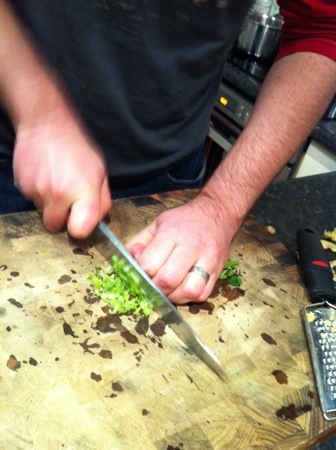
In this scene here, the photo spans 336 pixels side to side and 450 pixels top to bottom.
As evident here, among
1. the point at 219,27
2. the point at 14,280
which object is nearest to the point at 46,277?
the point at 14,280

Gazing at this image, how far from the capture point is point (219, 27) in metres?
1.02

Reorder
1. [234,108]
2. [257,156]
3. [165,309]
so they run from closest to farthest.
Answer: [165,309] → [257,156] → [234,108]

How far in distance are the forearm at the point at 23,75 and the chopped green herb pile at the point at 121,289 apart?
13.6 inches

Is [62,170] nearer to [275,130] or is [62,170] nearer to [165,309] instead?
[165,309]

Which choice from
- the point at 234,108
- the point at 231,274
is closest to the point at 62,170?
the point at 231,274

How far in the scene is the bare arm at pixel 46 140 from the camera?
0.74 metres

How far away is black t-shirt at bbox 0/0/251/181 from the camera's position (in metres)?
0.90

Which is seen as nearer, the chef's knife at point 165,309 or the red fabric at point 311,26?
the chef's knife at point 165,309

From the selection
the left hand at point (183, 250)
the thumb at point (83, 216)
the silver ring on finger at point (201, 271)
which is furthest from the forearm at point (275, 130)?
the thumb at point (83, 216)

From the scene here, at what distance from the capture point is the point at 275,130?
3.75ft

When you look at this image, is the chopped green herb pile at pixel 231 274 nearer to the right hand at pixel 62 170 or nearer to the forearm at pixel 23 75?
the right hand at pixel 62 170

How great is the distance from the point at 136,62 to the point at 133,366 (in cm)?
65

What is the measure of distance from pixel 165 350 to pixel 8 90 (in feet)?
1.84

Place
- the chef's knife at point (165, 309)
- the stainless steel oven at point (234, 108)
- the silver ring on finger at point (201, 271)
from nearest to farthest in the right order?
the chef's knife at point (165, 309)
the silver ring on finger at point (201, 271)
the stainless steel oven at point (234, 108)
